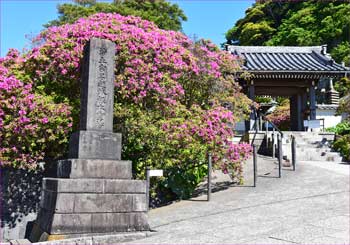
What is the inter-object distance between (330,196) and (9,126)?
7.93 metres

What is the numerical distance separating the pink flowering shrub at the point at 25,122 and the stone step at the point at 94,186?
231 centimetres

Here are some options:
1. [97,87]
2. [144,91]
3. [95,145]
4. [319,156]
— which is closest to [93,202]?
[95,145]

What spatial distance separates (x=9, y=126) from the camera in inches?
335

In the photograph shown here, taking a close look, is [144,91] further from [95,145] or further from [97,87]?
[95,145]

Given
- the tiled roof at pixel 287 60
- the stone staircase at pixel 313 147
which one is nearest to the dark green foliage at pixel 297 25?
the tiled roof at pixel 287 60

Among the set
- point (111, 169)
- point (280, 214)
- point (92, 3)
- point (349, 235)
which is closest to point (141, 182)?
point (111, 169)

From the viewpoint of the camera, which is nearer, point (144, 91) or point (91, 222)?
point (91, 222)

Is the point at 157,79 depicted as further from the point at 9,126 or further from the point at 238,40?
the point at 238,40

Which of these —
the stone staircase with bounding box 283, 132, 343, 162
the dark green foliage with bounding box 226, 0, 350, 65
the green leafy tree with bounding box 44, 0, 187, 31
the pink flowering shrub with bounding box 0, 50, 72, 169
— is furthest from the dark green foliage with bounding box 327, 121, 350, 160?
the green leafy tree with bounding box 44, 0, 187, 31

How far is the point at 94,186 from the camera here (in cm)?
631

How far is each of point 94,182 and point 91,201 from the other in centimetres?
33

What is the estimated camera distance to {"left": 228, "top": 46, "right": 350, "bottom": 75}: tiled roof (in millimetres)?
17484

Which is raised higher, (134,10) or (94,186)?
(134,10)

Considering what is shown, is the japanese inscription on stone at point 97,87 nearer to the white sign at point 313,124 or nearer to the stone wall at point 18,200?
the stone wall at point 18,200
